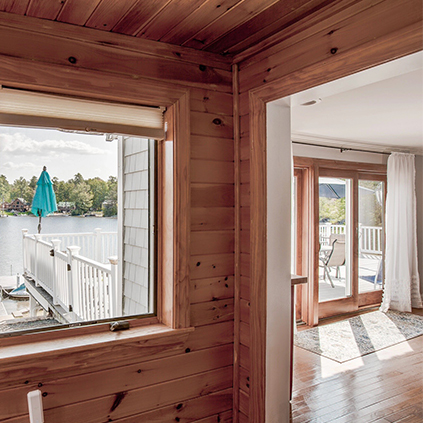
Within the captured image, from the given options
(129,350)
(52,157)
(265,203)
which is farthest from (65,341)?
(265,203)

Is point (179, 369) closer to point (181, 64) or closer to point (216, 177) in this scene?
point (216, 177)

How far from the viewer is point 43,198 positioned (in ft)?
7.17

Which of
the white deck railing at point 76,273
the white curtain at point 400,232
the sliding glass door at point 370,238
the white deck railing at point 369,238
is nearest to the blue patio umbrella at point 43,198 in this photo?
the white deck railing at point 76,273

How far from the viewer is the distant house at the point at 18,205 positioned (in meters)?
2.12

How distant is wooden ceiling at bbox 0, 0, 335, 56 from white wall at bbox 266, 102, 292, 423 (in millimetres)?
457

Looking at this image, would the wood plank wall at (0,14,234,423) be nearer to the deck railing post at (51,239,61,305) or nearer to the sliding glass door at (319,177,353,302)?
the deck railing post at (51,239,61,305)

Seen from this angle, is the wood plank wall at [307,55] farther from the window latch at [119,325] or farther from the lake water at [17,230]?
the lake water at [17,230]

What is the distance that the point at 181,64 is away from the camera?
7.59ft

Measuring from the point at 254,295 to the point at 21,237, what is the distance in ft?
4.28

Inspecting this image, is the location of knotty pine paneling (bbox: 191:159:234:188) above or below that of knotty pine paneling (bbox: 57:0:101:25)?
below

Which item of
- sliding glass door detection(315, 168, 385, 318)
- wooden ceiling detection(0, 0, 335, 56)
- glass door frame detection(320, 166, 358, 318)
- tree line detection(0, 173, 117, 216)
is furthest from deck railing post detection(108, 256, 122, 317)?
glass door frame detection(320, 166, 358, 318)

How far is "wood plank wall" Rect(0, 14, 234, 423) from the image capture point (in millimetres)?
1942

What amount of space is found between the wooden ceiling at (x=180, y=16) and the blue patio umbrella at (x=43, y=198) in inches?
30.8

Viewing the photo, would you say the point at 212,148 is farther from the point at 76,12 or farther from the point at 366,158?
the point at 366,158
